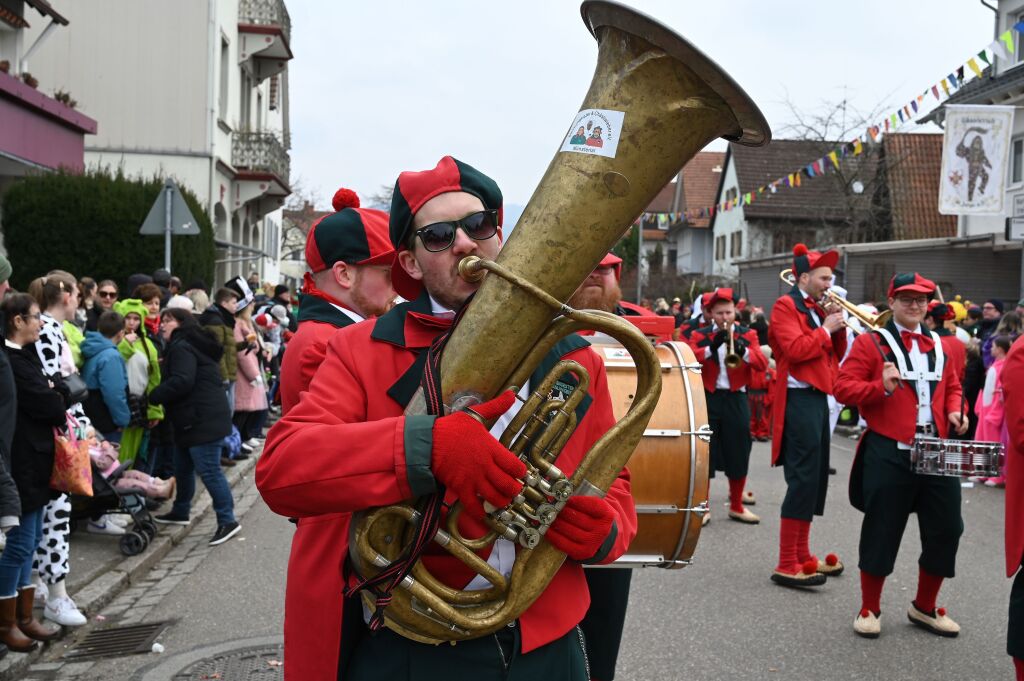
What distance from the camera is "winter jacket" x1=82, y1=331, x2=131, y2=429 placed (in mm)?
7676

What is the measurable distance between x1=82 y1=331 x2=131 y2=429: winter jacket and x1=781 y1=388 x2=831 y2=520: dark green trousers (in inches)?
185

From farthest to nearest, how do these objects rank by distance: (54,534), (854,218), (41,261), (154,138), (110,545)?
(854,218)
(154,138)
(41,261)
(110,545)
(54,534)

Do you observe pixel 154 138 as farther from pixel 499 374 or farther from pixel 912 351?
pixel 499 374

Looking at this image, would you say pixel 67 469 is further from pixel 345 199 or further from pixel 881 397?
pixel 881 397

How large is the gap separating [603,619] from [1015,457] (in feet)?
6.23

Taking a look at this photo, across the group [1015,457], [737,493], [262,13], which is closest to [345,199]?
[1015,457]

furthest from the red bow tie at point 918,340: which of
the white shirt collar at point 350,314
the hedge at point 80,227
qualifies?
the hedge at point 80,227

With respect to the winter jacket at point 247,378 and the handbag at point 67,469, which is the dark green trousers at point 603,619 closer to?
the handbag at point 67,469

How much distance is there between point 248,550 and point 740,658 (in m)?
3.94

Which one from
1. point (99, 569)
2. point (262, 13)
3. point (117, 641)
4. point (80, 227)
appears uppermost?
point (262, 13)

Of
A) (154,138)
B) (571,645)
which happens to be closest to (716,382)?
(571,645)

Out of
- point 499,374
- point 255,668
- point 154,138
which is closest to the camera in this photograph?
point 499,374

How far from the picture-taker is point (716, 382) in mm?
8883

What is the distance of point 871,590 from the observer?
584 cm
